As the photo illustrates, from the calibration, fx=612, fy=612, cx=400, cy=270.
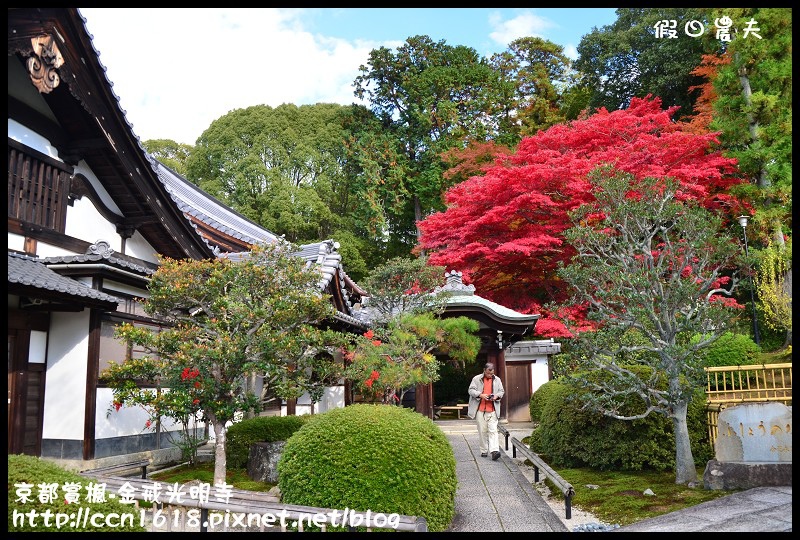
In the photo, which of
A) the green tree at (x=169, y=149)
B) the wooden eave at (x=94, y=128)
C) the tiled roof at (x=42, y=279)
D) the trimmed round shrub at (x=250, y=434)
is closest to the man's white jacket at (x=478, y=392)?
the trimmed round shrub at (x=250, y=434)

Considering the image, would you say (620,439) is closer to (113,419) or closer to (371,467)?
(371,467)

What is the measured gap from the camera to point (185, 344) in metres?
7.93

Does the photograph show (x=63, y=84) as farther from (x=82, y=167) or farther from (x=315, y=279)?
(x=315, y=279)

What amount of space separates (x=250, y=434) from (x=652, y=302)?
6344 millimetres

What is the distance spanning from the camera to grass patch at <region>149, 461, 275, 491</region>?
8.55 meters

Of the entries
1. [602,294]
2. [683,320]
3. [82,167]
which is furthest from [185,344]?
[683,320]

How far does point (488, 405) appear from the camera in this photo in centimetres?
1152

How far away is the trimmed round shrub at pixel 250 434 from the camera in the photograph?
9469 millimetres

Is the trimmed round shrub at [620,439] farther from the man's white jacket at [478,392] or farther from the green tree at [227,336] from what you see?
the green tree at [227,336]

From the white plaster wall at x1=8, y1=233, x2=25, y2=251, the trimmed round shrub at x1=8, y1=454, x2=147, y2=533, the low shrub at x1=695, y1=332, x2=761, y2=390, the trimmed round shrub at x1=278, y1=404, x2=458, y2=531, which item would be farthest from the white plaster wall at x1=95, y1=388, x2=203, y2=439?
the low shrub at x1=695, y1=332, x2=761, y2=390

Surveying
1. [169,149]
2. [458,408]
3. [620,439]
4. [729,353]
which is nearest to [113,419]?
[620,439]

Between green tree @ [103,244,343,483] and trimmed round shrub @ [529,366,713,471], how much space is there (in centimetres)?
441

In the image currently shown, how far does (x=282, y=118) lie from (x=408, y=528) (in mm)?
33896

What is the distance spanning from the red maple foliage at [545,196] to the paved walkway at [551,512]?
1248 cm
